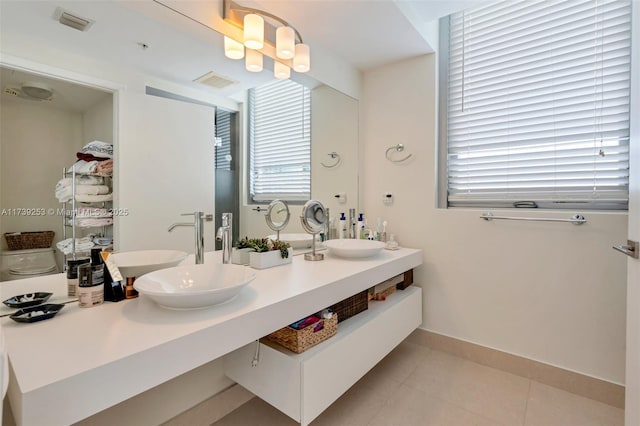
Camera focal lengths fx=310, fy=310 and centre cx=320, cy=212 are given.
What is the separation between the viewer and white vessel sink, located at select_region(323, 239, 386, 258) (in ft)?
6.15

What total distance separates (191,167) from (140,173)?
231 mm

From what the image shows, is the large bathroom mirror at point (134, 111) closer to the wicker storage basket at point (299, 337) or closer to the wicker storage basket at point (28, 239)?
the wicker storage basket at point (28, 239)

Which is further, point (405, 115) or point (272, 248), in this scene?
point (405, 115)

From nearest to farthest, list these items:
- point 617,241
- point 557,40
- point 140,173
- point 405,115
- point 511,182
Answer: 1. point 140,173
2. point 617,241
3. point 557,40
4. point 511,182
5. point 405,115

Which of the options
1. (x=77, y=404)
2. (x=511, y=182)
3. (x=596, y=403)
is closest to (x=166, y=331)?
(x=77, y=404)

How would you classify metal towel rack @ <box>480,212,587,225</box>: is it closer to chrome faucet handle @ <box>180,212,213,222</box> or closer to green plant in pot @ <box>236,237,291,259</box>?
green plant in pot @ <box>236,237,291,259</box>

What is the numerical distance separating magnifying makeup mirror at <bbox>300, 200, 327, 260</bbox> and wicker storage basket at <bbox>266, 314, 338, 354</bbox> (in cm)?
53

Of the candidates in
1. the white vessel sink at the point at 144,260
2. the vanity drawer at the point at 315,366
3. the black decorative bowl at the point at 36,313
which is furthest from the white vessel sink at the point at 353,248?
the black decorative bowl at the point at 36,313

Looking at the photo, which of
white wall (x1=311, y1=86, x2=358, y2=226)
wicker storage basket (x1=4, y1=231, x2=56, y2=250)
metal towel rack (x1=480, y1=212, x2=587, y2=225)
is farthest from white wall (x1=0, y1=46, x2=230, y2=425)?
metal towel rack (x1=480, y1=212, x2=587, y2=225)

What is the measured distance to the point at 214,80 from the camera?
158cm

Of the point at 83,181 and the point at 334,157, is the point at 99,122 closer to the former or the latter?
the point at 83,181

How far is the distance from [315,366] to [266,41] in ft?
5.67

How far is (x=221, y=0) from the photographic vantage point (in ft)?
5.15

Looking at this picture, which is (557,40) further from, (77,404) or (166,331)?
(77,404)
